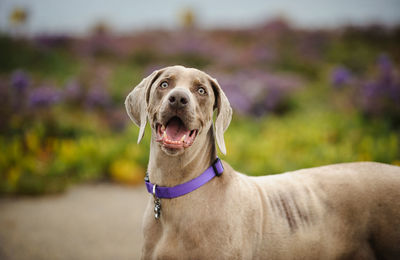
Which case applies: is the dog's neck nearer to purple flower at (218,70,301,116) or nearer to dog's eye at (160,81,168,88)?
dog's eye at (160,81,168,88)

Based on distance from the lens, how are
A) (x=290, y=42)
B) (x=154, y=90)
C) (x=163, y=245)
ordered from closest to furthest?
(x=163, y=245)
(x=154, y=90)
(x=290, y=42)

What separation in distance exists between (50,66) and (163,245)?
12.6 meters

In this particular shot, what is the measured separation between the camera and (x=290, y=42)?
54.5ft

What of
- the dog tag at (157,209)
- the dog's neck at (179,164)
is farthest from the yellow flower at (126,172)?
the dog tag at (157,209)

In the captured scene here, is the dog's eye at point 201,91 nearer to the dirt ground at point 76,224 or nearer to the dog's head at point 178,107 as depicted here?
the dog's head at point 178,107

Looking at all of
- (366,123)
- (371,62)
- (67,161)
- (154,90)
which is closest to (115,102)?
(67,161)

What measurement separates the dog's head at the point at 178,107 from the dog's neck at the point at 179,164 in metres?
0.08

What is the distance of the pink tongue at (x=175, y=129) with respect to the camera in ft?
6.73

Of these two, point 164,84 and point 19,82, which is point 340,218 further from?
point 19,82

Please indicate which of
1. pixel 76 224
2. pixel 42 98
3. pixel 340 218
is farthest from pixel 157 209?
pixel 42 98

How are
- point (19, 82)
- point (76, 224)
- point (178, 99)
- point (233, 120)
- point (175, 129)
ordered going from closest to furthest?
point (178, 99) → point (175, 129) → point (76, 224) → point (19, 82) → point (233, 120)

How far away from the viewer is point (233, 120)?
7852 mm

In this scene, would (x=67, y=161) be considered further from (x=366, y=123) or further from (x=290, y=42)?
(x=290, y=42)

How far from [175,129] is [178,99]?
0.22 m
